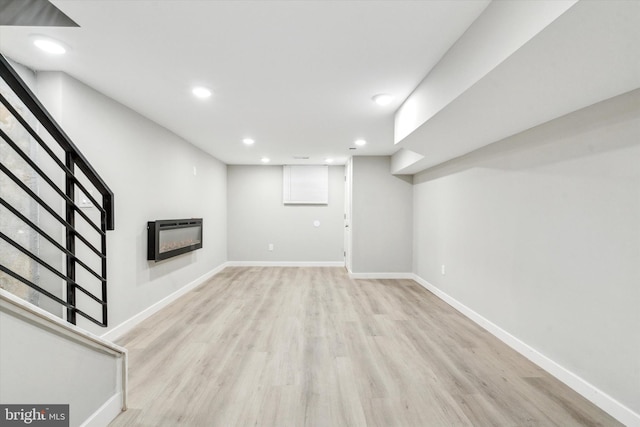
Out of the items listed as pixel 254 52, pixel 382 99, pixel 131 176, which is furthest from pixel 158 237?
pixel 382 99

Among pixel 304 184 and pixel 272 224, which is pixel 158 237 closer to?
pixel 272 224

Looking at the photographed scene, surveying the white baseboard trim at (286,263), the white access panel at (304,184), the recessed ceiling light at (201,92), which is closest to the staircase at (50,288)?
the recessed ceiling light at (201,92)

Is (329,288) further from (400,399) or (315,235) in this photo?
(400,399)

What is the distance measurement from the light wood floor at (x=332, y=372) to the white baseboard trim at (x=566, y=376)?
5cm

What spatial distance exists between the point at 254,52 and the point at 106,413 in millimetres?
2336

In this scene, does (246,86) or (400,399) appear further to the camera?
(246,86)

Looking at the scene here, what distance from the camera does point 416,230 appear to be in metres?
5.00

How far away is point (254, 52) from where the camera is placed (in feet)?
6.07

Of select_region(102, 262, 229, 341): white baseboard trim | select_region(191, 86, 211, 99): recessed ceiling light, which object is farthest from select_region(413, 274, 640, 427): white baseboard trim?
select_region(102, 262, 229, 341): white baseboard trim

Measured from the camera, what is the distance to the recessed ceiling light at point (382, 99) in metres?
2.53

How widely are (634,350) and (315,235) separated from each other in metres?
5.09

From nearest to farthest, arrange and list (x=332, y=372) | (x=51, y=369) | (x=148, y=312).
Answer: (x=51, y=369) < (x=332, y=372) < (x=148, y=312)

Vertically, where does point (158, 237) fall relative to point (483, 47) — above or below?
below

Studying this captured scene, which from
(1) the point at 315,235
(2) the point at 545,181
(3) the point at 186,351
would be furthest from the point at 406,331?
(1) the point at 315,235
